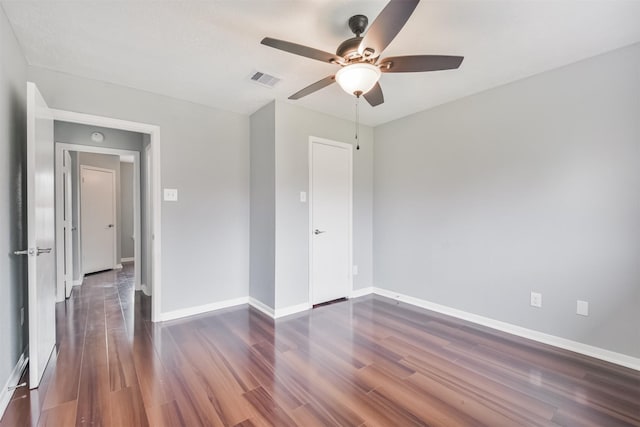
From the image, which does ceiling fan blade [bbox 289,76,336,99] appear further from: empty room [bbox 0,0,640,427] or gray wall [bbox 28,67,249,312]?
gray wall [bbox 28,67,249,312]

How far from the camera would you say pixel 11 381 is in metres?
1.91

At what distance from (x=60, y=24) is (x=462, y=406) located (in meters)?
3.60

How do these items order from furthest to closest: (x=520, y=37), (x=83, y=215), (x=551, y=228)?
(x=83, y=215) < (x=551, y=228) < (x=520, y=37)

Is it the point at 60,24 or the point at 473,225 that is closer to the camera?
the point at 60,24

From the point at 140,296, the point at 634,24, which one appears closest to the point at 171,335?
the point at 140,296

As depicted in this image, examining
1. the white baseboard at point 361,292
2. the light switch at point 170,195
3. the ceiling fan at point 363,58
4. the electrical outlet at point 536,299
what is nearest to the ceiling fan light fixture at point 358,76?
the ceiling fan at point 363,58

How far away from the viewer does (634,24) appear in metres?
1.98

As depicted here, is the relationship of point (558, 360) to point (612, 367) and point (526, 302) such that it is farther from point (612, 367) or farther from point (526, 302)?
point (526, 302)

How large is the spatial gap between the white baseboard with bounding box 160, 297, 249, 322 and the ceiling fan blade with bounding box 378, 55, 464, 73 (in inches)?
121

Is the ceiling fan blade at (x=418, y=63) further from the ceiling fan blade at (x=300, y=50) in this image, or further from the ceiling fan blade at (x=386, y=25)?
the ceiling fan blade at (x=300, y=50)

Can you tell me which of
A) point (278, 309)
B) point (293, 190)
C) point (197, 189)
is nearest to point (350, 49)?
point (293, 190)

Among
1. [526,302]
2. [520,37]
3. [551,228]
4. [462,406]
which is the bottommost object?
[462,406]

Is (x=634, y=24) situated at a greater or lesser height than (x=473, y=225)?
greater

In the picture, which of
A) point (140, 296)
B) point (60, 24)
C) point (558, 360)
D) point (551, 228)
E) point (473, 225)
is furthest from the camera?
point (140, 296)
